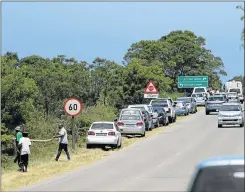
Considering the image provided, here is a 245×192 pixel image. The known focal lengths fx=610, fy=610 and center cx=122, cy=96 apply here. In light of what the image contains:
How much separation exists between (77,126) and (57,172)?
23.6 metres

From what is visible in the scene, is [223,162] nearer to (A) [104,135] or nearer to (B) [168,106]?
(A) [104,135]

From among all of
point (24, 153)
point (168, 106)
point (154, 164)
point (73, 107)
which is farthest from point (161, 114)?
point (24, 153)

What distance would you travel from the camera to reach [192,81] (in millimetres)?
86000

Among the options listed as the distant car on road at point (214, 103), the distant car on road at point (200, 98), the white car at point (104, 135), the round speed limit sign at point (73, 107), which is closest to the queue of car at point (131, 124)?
the white car at point (104, 135)

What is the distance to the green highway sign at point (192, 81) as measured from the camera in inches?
3351

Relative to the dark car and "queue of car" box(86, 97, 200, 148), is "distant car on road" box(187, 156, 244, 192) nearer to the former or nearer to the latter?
"queue of car" box(86, 97, 200, 148)

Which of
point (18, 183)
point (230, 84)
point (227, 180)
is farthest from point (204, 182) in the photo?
point (230, 84)

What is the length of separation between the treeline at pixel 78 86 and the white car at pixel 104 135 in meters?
8.61

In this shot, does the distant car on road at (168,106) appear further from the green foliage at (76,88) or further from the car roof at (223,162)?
the car roof at (223,162)

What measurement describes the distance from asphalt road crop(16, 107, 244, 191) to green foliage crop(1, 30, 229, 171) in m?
7.90

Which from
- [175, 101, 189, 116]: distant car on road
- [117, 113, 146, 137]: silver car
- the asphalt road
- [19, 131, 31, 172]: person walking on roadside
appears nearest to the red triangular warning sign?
the asphalt road

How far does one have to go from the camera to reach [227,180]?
6070 mm

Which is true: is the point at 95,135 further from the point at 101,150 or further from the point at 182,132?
the point at 182,132

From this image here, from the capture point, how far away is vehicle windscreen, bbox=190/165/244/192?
6012 millimetres
